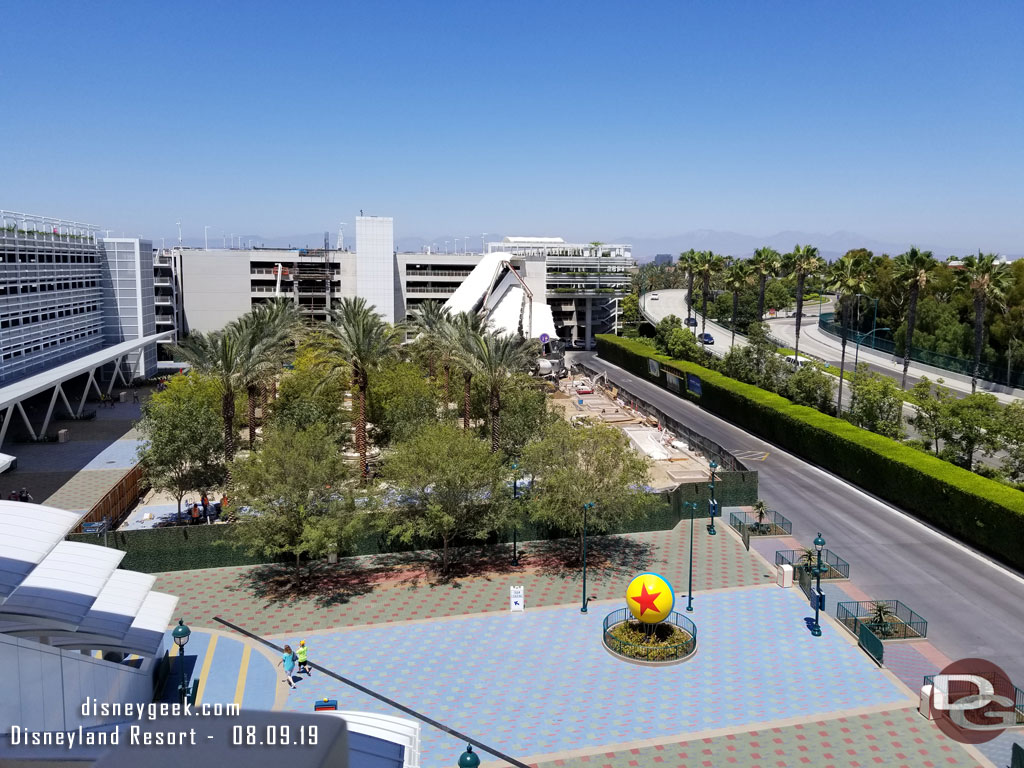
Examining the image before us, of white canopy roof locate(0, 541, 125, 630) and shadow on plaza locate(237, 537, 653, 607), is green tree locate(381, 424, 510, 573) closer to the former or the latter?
shadow on plaza locate(237, 537, 653, 607)

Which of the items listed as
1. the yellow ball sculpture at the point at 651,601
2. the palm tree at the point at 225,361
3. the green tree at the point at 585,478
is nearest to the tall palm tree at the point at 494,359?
the green tree at the point at 585,478

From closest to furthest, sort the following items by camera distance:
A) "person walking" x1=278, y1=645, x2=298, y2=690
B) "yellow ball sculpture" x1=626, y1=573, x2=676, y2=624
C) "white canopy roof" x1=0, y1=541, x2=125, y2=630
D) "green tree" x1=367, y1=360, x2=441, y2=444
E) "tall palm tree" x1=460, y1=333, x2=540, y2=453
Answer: "white canopy roof" x1=0, y1=541, x2=125, y2=630 → "person walking" x1=278, y1=645, x2=298, y2=690 → "yellow ball sculpture" x1=626, y1=573, x2=676, y2=624 → "tall palm tree" x1=460, y1=333, x2=540, y2=453 → "green tree" x1=367, y1=360, x2=441, y2=444

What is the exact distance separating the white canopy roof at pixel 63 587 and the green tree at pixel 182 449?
17.1 metres

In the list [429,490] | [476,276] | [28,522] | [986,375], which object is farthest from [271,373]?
[986,375]

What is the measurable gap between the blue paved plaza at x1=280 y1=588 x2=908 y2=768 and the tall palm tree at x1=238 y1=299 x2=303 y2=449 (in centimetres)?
1895

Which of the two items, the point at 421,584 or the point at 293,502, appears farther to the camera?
the point at 421,584

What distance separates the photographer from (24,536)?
62.2ft

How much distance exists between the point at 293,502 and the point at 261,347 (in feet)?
47.7

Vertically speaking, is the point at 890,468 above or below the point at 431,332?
below

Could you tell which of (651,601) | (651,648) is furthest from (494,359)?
(651,648)

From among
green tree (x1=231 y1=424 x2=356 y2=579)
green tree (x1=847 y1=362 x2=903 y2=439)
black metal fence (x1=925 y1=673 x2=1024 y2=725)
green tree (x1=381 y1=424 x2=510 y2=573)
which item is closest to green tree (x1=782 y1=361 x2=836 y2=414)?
green tree (x1=847 y1=362 x2=903 y2=439)

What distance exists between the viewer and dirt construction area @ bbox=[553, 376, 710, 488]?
5119 cm

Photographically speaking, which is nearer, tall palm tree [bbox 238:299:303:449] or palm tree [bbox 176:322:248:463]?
palm tree [bbox 176:322:248:463]

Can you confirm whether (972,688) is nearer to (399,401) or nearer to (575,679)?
(575,679)
